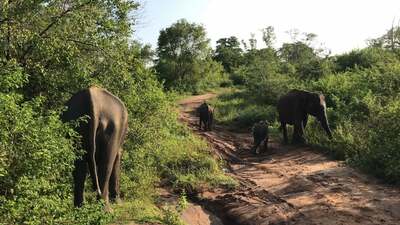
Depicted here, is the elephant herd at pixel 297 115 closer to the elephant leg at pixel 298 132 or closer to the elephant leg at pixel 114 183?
the elephant leg at pixel 298 132

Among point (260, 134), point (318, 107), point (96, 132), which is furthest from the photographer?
point (318, 107)

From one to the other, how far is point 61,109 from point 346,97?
1535 cm

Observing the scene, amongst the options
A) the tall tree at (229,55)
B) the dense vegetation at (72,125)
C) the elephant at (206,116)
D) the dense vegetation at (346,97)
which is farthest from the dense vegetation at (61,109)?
the tall tree at (229,55)

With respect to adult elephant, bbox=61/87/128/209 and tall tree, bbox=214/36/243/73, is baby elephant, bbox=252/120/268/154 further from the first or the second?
tall tree, bbox=214/36/243/73

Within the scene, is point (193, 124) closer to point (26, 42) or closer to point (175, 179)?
point (175, 179)

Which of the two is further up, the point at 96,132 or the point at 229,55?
the point at 229,55

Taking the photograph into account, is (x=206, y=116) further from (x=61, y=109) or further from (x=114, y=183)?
(x=61, y=109)

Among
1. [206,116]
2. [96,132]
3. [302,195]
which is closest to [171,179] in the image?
[302,195]

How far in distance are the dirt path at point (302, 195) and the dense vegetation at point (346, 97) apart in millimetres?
707

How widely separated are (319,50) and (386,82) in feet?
54.2

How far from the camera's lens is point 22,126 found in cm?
570

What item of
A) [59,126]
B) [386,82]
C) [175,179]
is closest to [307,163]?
[175,179]

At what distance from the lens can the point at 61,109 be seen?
7.28m

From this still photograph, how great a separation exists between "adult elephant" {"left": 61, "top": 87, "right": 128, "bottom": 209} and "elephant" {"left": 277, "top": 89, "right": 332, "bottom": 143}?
989 cm
